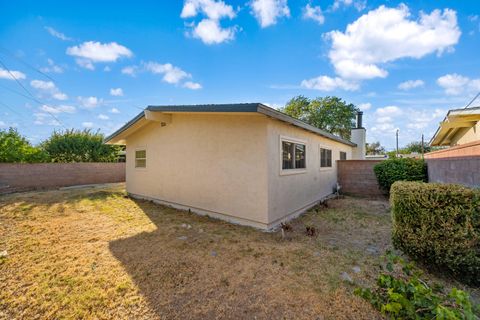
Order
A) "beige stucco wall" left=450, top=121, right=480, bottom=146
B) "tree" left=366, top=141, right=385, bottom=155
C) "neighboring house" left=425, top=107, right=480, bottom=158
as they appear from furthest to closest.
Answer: "tree" left=366, top=141, right=385, bottom=155
"beige stucco wall" left=450, top=121, right=480, bottom=146
"neighboring house" left=425, top=107, right=480, bottom=158

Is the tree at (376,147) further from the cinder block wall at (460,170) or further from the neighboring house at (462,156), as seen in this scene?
the cinder block wall at (460,170)

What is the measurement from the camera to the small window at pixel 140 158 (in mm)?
9399

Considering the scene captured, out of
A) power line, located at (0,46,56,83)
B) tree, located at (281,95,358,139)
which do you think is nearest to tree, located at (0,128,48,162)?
power line, located at (0,46,56,83)

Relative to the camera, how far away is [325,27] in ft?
28.8

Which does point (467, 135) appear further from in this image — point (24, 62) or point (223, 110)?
point (24, 62)

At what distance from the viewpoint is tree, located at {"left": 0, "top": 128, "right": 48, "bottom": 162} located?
11.3m

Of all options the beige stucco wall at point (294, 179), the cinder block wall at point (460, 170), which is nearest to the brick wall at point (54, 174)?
the beige stucco wall at point (294, 179)

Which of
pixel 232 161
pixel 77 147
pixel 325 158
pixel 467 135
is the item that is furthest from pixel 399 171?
pixel 77 147

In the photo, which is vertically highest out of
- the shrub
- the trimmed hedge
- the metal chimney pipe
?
the metal chimney pipe

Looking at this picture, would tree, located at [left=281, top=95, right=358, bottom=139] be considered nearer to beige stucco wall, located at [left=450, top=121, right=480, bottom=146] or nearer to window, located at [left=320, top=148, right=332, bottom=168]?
beige stucco wall, located at [left=450, top=121, right=480, bottom=146]

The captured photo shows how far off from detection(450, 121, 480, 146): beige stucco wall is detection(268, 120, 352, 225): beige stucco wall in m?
5.26

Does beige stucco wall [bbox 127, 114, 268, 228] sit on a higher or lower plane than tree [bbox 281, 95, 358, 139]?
lower

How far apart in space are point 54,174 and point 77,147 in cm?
378

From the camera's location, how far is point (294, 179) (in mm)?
6641
